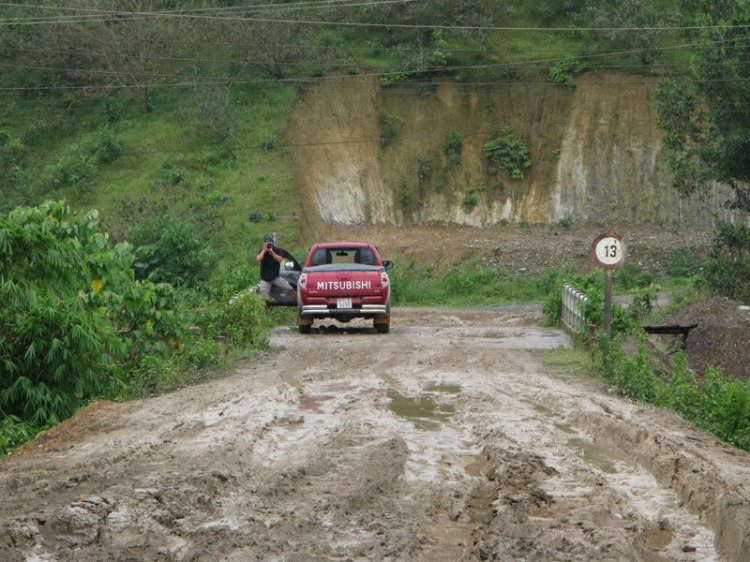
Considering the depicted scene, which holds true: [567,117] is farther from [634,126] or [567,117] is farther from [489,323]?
[489,323]

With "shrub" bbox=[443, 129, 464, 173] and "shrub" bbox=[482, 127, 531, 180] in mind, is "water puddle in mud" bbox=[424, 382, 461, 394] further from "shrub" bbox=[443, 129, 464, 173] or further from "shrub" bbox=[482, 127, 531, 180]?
"shrub" bbox=[482, 127, 531, 180]

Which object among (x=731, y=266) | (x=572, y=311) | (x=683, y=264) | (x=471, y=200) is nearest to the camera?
(x=572, y=311)

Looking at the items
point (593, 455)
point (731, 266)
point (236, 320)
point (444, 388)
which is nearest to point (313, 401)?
point (444, 388)

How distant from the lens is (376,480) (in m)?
6.85

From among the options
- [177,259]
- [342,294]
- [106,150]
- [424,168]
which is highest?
[106,150]

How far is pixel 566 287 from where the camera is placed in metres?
20.5

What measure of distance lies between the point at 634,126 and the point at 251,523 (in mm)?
45061

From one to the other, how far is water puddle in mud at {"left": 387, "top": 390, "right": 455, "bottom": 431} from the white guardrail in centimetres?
671

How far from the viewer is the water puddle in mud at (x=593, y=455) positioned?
25.5ft

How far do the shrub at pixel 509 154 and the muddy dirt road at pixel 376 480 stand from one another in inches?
1423

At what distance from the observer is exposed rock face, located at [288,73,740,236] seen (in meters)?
46.5

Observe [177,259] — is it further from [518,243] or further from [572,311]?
[518,243]

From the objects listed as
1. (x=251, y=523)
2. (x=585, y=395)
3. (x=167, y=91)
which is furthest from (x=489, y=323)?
(x=167, y=91)

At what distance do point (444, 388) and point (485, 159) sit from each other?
122 ft
